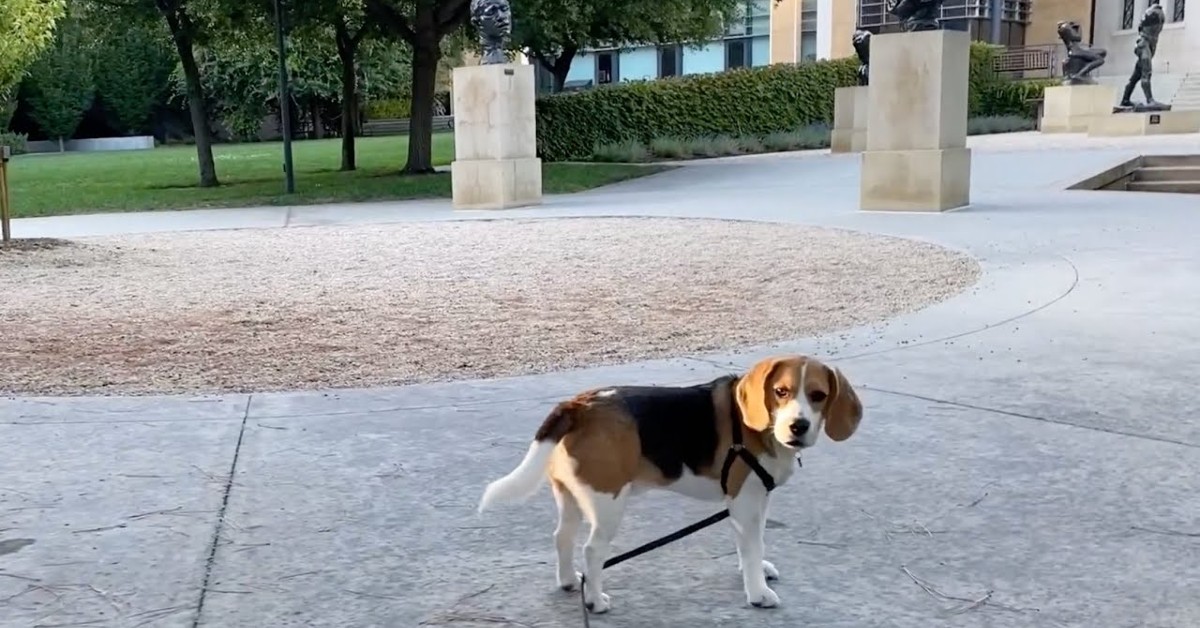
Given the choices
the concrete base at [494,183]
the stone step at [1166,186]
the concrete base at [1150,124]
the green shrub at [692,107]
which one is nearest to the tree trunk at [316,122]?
the green shrub at [692,107]

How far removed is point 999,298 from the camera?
24.0 feet

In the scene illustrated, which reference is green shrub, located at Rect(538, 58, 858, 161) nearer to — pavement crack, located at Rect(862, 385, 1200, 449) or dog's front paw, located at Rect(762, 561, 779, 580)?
pavement crack, located at Rect(862, 385, 1200, 449)

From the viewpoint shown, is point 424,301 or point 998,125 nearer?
point 424,301

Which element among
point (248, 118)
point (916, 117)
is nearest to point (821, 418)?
point (916, 117)

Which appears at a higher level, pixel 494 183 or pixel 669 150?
pixel 669 150

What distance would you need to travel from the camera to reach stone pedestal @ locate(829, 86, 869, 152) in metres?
24.8

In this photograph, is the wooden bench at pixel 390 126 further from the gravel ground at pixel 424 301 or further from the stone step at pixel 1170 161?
the gravel ground at pixel 424 301

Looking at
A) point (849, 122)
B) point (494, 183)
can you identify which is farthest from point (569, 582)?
point (849, 122)

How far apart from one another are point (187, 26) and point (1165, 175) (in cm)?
1716

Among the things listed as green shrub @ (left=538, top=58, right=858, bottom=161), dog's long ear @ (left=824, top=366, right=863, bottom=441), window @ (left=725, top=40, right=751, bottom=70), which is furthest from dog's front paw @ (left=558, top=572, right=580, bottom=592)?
window @ (left=725, top=40, right=751, bottom=70)

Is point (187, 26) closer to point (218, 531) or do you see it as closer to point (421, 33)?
point (421, 33)

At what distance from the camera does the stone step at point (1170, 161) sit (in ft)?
55.9

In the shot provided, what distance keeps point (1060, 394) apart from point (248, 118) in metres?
52.1

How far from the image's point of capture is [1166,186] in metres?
16.6
